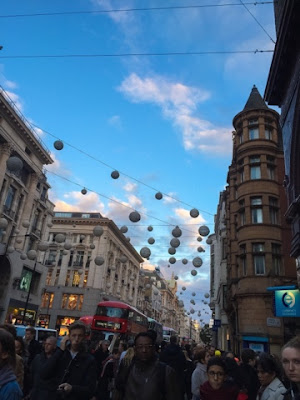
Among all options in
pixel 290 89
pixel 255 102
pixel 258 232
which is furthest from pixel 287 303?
pixel 255 102

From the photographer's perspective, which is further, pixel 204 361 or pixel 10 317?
pixel 10 317

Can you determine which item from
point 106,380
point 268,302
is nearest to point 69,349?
point 106,380

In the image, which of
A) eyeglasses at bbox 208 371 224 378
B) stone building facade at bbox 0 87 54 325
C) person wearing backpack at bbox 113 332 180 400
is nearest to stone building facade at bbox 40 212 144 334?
stone building facade at bbox 0 87 54 325

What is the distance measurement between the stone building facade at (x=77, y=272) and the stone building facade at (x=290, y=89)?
4595 centimetres

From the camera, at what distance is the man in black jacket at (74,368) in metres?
4.21

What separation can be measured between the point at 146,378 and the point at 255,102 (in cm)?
2779

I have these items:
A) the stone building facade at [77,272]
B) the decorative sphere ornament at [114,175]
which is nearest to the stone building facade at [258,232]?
the decorative sphere ornament at [114,175]

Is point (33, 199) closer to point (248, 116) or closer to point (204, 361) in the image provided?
point (248, 116)

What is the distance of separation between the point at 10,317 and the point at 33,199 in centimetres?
1506

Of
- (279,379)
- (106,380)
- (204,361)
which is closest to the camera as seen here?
(279,379)

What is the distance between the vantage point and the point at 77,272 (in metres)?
60.2

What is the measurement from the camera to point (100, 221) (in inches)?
2453

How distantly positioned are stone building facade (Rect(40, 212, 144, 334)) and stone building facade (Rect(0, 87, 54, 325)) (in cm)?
1050

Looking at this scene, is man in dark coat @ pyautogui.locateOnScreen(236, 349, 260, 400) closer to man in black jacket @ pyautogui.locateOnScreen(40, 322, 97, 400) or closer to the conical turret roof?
man in black jacket @ pyautogui.locateOnScreen(40, 322, 97, 400)
